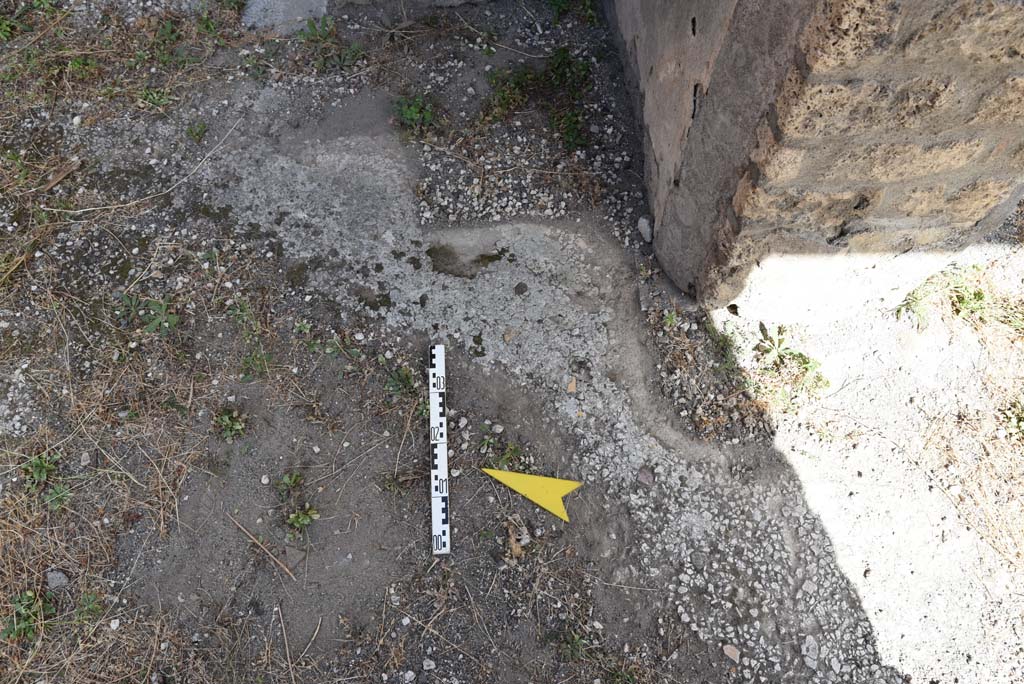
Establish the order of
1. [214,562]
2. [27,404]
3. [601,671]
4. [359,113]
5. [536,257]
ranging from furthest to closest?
[359,113], [536,257], [27,404], [214,562], [601,671]

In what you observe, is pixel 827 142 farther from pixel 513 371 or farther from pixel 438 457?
pixel 438 457

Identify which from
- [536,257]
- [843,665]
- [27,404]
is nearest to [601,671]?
[843,665]

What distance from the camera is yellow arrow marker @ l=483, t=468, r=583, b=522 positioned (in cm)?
276

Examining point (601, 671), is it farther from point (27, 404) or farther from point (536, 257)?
point (27, 404)

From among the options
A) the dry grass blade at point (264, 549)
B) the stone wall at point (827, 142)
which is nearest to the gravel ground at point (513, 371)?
the dry grass blade at point (264, 549)

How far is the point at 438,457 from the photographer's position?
282cm

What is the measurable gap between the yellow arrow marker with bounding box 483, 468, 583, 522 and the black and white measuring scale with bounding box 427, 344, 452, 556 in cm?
23

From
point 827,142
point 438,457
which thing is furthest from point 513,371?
point 827,142

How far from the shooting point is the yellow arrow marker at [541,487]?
2.76m

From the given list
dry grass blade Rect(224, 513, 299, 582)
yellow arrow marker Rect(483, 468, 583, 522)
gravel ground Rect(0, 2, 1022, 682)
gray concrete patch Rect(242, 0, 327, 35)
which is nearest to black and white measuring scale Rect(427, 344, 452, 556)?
gravel ground Rect(0, 2, 1022, 682)

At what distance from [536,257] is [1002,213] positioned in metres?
1.90

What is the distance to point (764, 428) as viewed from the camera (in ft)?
9.16

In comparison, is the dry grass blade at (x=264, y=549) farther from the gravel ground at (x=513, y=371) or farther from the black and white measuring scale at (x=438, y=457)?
the black and white measuring scale at (x=438, y=457)

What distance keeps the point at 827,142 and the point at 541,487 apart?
172cm
